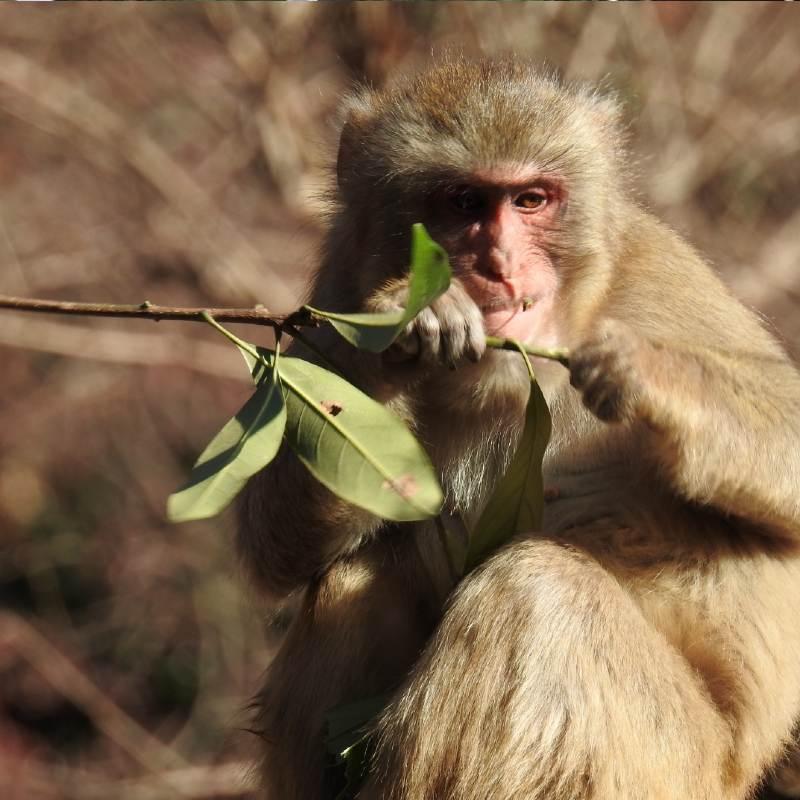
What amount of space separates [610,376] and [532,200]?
0.78m

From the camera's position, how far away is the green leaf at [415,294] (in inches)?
96.3

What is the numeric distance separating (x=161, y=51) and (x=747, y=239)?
13.2 feet

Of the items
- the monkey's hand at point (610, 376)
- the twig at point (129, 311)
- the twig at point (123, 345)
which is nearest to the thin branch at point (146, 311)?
the twig at point (129, 311)

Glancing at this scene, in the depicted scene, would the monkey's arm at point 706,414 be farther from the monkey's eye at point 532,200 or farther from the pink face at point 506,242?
the monkey's eye at point 532,200

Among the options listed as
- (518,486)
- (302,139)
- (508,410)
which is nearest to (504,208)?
(508,410)

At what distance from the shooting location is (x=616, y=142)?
4.07 m

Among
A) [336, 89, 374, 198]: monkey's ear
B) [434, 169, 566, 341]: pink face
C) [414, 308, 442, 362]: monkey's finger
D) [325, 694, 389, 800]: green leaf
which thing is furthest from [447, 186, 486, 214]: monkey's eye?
[325, 694, 389, 800]: green leaf

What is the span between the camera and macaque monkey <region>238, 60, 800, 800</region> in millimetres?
3113

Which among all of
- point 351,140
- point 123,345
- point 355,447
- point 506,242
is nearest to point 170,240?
point 123,345

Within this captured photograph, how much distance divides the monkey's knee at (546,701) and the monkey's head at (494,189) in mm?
639

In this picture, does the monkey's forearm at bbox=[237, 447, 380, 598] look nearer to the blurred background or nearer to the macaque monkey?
the macaque monkey

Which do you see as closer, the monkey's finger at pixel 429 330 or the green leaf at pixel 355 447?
the green leaf at pixel 355 447

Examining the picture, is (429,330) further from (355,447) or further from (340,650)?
(340,650)

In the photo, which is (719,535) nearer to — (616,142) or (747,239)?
(616,142)
